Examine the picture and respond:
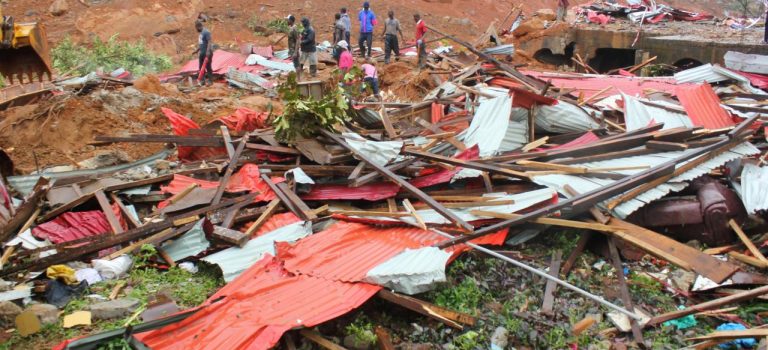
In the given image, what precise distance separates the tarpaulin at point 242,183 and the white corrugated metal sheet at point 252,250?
0.77 metres

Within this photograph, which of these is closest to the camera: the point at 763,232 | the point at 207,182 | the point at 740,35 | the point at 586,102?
the point at 763,232

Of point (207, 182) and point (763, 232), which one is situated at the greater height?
point (207, 182)

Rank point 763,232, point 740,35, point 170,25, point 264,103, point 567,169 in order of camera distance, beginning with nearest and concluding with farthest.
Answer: point 763,232
point 567,169
point 264,103
point 740,35
point 170,25

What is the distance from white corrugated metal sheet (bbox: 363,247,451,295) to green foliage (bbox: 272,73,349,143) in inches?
107

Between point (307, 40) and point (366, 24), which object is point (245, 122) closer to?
point (307, 40)

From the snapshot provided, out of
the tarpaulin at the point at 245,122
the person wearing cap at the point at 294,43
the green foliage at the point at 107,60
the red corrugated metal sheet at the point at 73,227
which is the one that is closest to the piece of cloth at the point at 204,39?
the person wearing cap at the point at 294,43

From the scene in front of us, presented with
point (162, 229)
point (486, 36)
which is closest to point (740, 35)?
Answer: point (486, 36)

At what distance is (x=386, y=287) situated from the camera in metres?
4.84

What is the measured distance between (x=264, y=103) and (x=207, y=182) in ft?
18.6

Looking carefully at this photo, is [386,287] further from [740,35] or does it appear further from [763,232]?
[740,35]

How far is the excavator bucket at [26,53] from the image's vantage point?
530cm

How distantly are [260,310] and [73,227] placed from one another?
9.37ft

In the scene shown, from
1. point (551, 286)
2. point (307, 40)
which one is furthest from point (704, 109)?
point (307, 40)

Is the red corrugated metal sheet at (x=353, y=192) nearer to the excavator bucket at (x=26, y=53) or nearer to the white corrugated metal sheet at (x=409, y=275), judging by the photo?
the white corrugated metal sheet at (x=409, y=275)
